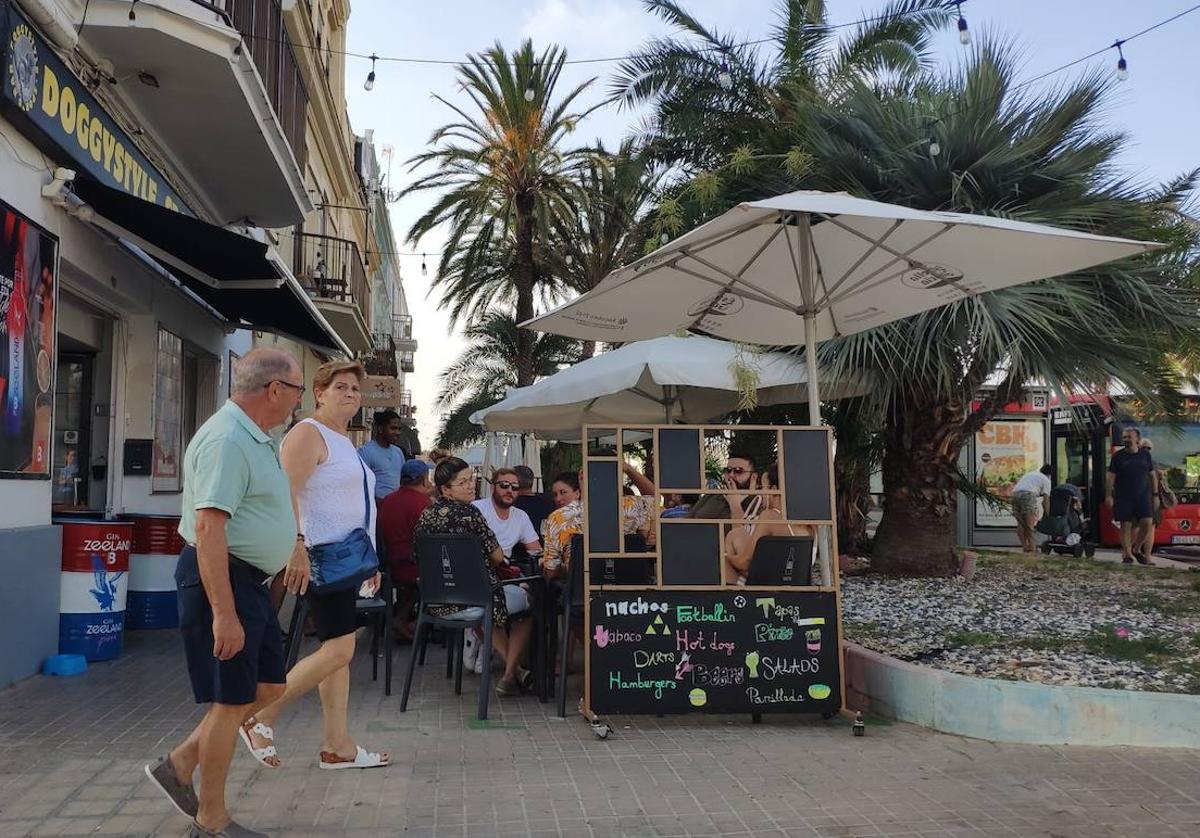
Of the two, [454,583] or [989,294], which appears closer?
[454,583]

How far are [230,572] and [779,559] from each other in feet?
9.95

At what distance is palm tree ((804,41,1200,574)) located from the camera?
878 cm

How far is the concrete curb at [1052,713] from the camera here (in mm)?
4832

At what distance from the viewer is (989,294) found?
336 inches

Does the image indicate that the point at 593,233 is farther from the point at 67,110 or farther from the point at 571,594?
the point at 571,594

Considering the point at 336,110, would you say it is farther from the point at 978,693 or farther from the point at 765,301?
the point at 978,693

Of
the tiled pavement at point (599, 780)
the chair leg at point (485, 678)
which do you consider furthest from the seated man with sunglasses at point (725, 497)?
the chair leg at point (485, 678)

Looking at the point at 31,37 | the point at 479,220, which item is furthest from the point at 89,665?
the point at 479,220

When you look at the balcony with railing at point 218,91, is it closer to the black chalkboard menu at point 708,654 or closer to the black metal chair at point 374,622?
the black metal chair at point 374,622

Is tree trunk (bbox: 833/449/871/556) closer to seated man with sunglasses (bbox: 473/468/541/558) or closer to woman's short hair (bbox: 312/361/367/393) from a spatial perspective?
seated man with sunglasses (bbox: 473/468/541/558)

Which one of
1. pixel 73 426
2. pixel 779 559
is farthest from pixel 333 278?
pixel 779 559

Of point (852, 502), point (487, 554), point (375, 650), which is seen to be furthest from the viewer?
point (852, 502)

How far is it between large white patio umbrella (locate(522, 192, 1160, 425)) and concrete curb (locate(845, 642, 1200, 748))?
1.71m

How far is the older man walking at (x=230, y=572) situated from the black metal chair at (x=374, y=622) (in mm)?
1310
